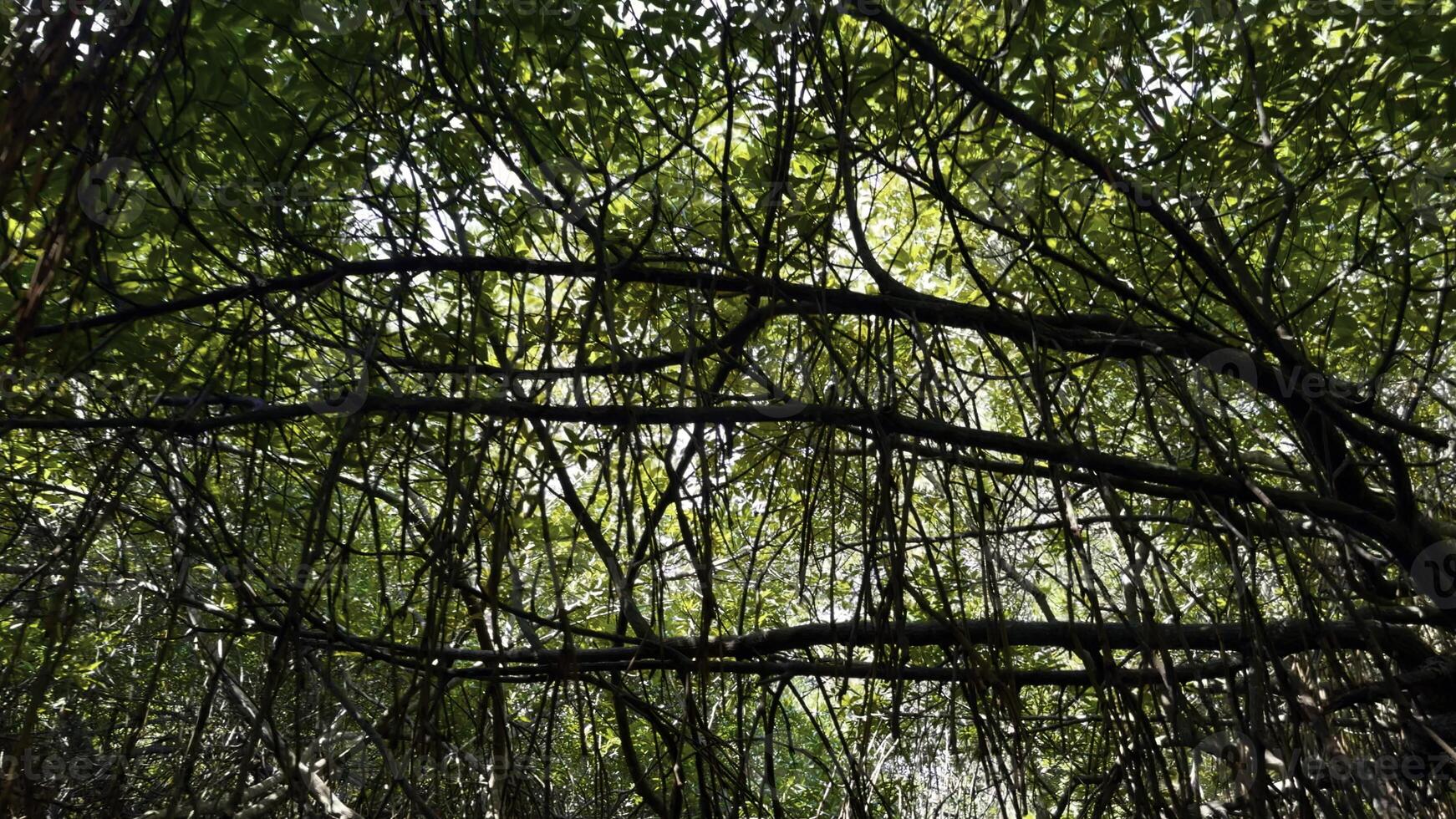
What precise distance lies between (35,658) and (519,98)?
516cm

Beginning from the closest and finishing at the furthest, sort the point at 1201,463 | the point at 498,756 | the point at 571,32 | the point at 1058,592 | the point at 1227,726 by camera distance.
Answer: the point at 498,756 < the point at 1227,726 < the point at 571,32 < the point at 1201,463 < the point at 1058,592

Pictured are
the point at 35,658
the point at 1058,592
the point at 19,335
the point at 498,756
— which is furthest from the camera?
the point at 1058,592

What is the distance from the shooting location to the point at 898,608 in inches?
53.1

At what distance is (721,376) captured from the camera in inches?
98.9

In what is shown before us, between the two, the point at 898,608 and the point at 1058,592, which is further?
the point at 1058,592

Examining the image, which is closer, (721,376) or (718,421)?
(718,421)

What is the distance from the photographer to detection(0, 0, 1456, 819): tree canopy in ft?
4.65

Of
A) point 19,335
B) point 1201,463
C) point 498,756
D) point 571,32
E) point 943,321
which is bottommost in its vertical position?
point 498,756

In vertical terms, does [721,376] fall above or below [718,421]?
above

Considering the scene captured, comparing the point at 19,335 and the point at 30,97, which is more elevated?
the point at 30,97

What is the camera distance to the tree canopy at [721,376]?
1.42 metres

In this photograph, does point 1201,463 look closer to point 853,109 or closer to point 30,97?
point 853,109

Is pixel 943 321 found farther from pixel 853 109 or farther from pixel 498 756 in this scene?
pixel 498 756

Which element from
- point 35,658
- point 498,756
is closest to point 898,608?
point 498,756
